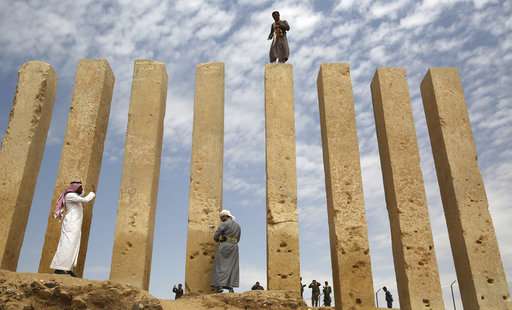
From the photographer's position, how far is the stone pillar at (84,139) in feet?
25.1

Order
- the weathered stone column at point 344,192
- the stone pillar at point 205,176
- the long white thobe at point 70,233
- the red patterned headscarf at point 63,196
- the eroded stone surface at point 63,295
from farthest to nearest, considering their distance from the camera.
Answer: the stone pillar at point 205,176 < the weathered stone column at point 344,192 < the red patterned headscarf at point 63,196 < the long white thobe at point 70,233 < the eroded stone surface at point 63,295

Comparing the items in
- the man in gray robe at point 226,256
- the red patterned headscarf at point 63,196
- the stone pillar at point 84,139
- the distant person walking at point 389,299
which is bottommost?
the man in gray robe at point 226,256

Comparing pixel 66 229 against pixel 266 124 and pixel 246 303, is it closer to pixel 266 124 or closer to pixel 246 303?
pixel 246 303

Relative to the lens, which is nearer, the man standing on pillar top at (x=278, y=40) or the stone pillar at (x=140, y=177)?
the stone pillar at (x=140, y=177)

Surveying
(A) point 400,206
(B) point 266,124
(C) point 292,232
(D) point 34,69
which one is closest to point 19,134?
(D) point 34,69

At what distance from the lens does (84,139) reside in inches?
320

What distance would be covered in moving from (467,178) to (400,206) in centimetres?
127

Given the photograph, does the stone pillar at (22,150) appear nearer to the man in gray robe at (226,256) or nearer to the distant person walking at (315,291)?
the man in gray robe at (226,256)

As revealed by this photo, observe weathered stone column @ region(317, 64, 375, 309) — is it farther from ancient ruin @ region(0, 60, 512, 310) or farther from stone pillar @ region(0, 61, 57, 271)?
stone pillar @ region(0, 61, 57, 271)

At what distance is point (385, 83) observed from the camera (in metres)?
8.65

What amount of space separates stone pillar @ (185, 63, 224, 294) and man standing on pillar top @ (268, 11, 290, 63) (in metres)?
1.22

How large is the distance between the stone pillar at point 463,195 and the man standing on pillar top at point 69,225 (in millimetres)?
5738

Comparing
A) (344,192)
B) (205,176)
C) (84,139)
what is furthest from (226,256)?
(84,139)

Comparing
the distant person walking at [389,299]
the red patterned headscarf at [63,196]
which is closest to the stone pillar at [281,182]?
the red patterned headscarf at [63,196]
